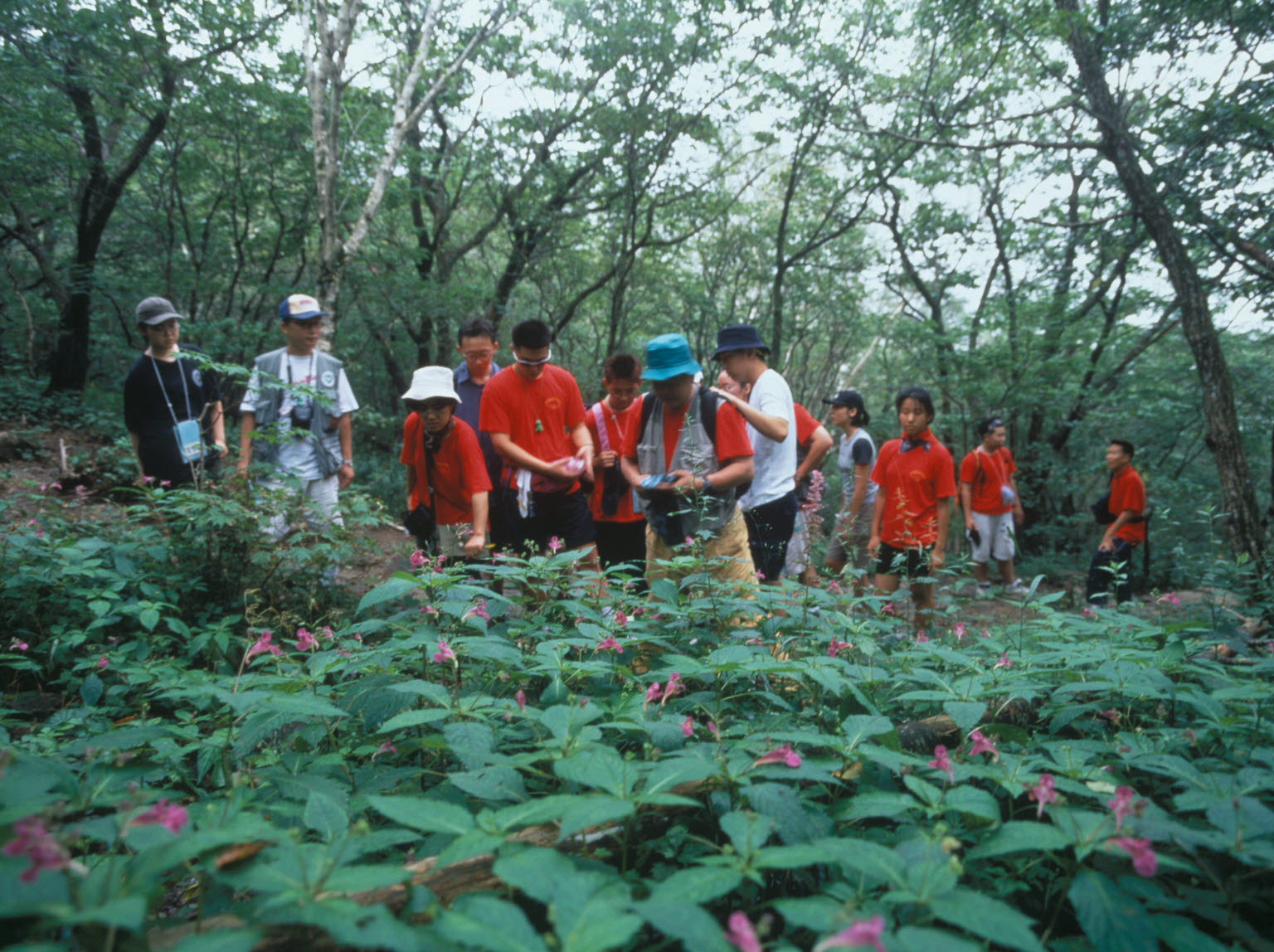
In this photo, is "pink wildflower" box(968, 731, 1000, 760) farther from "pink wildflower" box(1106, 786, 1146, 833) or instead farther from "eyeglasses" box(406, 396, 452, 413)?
"eyeglasses" box(406, 396, 452, 413)

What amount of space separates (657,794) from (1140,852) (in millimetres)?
718

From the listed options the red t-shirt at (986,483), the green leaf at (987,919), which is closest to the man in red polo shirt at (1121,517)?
the red t-shirt at (986,483)

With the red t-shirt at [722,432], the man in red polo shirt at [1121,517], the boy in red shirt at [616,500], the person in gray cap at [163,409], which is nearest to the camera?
the red t-shirt at [722,432]

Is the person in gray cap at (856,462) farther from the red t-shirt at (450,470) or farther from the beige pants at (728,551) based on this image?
the red t-shirt at (450,470)

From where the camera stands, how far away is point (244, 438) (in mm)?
4121

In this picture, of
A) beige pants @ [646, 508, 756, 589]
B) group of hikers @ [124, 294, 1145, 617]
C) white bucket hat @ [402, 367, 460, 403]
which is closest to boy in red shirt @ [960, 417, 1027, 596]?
group of hikers @ [124, 294, 1145, 617]

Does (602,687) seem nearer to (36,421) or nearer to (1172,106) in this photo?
(1172,106)

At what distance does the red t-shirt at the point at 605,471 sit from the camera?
460cm

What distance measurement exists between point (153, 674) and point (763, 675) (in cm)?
194

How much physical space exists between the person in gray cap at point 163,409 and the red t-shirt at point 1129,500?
7545mm

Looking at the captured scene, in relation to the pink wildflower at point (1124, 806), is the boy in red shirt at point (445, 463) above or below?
above

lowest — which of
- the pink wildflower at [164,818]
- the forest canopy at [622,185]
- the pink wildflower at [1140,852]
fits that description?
the pink wildflower at [1140,852]

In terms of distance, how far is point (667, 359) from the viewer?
3473 millimetres

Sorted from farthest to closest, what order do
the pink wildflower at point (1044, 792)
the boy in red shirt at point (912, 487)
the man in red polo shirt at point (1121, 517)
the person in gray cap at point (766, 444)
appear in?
the man in red polo shirt at point (1121, 517) → the boy in red shirt at point (912, 487) → the person in gray cap at point (766, 444) → the pink wildflower at point (1044, 792)
